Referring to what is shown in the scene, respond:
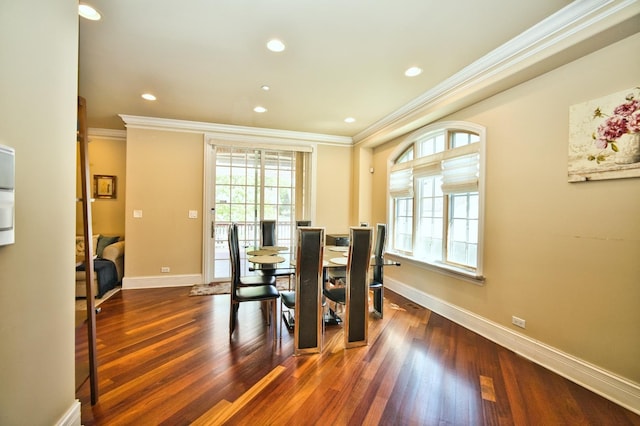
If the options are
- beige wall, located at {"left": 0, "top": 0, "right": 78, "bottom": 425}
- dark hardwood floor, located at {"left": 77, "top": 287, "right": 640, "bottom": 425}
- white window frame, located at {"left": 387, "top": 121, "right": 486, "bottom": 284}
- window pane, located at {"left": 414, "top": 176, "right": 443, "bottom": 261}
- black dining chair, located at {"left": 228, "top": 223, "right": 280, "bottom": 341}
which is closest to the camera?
beige wall, located at {"left": 0, "top": 0, "right": 78, "bottom": 425}

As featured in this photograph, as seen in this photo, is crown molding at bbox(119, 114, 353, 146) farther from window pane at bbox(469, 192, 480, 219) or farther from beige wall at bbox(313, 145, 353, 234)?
window pane at bbox(469, 192, 480, 219)

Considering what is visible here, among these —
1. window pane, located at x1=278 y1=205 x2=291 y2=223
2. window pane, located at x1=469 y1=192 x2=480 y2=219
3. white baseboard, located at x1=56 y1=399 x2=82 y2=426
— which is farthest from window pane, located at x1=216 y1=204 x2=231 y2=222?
window pane, located at x1=469 y1=192 x2=480 y2=219

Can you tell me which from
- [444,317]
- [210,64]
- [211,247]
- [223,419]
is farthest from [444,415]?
[211,247]

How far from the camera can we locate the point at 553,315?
230cm

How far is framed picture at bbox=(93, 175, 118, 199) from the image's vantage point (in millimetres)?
5031

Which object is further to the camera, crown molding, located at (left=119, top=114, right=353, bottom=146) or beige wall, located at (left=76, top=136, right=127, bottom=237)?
beige wall, located at (left=76, top=136, right=127, bottom=237)

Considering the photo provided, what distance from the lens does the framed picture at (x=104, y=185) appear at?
503 cm

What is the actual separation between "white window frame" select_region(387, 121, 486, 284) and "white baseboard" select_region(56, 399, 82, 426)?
3.36 meters

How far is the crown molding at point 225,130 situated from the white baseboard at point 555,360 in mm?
3389

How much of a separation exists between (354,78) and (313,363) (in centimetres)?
276

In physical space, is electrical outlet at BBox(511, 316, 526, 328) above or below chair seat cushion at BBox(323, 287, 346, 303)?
below

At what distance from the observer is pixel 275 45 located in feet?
7.69

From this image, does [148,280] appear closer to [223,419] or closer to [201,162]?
[201,162]

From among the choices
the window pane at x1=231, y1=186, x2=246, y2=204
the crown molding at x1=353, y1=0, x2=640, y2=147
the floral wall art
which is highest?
the crown molding at x1=353, y1=0, x2=640, y2=147
